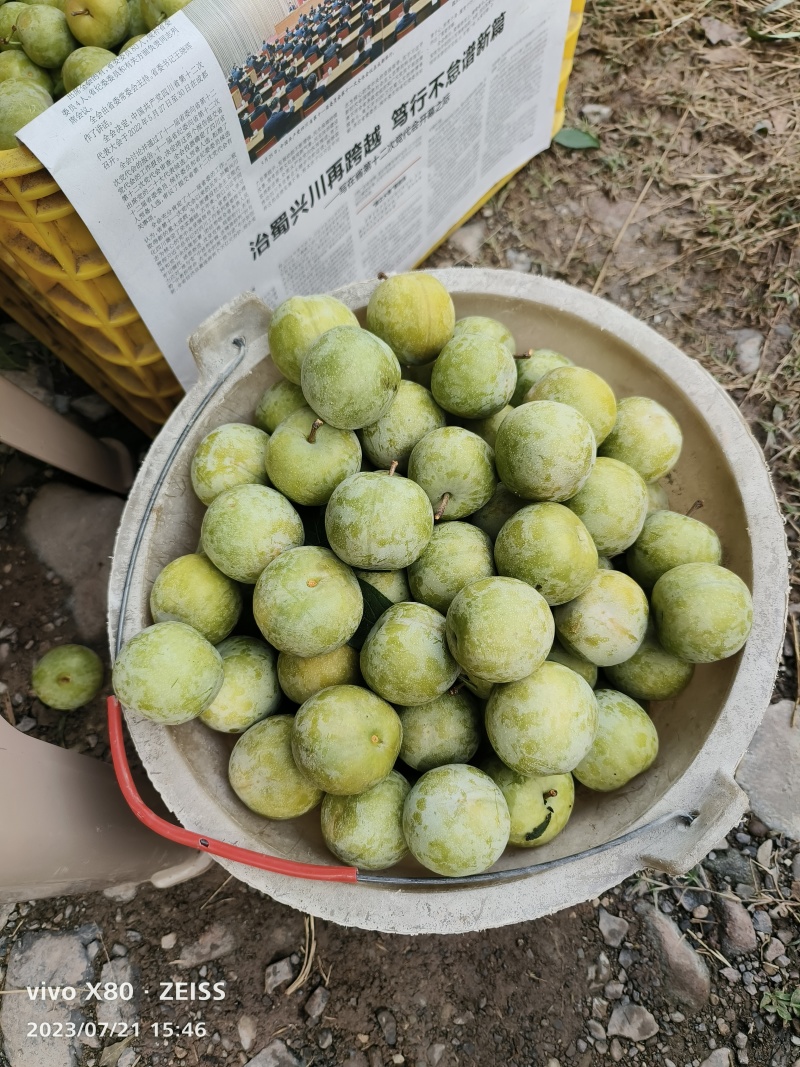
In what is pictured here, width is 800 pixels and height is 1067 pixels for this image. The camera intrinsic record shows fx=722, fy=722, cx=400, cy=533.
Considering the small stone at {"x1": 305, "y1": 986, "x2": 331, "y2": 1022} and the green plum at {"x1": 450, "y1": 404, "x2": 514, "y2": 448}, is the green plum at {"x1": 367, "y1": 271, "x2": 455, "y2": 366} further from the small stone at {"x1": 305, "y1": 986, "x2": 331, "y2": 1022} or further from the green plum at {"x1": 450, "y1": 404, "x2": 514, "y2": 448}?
the small stone at {"x1": 305, "y1": 986, "x2": 331, "y2": 1022}

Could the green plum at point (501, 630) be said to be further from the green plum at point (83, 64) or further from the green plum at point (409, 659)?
the green plum at point (83, 64)

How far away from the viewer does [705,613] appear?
1.67m

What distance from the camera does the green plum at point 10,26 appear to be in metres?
2.18

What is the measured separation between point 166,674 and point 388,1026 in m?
1.39

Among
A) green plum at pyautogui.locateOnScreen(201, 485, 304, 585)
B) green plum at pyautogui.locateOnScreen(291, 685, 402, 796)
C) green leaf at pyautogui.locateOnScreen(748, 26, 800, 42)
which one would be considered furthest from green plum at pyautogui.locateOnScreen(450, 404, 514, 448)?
green leaf at pyautogui.locateOnScreen(748, 26, 800, 42)

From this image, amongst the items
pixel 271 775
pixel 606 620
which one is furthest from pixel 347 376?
pixel 271 775

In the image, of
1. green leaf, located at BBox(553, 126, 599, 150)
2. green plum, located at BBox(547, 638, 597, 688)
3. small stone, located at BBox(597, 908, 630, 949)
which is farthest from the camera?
green leaf, located at BBox(553, 126, 599, 150)

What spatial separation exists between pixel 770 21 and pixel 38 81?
→ 3.45 m

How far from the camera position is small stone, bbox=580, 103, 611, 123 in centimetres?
352

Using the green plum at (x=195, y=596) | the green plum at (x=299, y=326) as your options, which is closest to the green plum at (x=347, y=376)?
the green plum at (x=299, y=326)

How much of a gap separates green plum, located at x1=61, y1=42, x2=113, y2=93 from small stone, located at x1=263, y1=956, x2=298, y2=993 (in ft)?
8.65

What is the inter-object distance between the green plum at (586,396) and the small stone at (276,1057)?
6.45ft

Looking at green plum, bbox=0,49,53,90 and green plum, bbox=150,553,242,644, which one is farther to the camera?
green plum, bbox=0,49,53,90

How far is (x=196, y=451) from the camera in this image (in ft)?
6.35
